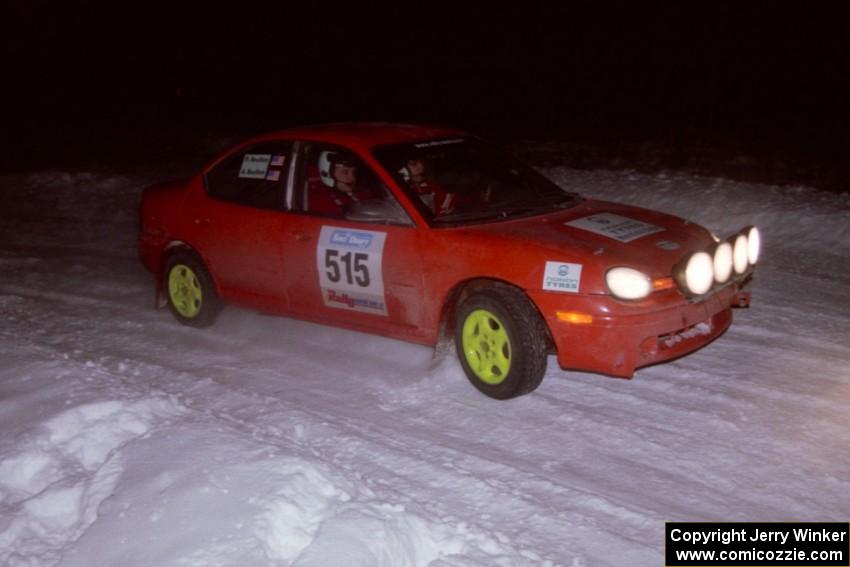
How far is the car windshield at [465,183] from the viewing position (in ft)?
18.2

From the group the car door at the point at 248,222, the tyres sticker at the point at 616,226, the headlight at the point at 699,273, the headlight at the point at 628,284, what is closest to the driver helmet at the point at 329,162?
the car door at the point at 248,222

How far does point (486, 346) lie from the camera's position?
5.18 metres

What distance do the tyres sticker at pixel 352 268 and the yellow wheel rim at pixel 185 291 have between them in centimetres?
144

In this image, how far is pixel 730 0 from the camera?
2164cm

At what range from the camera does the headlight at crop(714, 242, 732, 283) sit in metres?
5.13

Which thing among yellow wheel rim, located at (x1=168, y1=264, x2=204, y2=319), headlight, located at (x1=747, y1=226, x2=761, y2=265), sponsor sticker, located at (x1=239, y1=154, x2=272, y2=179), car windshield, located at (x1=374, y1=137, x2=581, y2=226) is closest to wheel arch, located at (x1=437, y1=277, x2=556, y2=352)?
car windshield, located at (x1=374, y1=137, x2=581, y2=226)

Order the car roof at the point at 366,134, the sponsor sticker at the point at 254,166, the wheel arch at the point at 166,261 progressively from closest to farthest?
the car roof at the point at 366,134
the sponsor sticker at the point at 254,166
the wheel arch at the point at 166,261

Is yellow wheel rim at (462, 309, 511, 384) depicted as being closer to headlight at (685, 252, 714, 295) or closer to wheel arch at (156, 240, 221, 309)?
headlight at (685, 252, 714, 295)

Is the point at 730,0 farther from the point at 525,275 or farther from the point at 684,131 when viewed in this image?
the point at 525,275

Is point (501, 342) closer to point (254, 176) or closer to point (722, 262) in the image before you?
point (722, 262)

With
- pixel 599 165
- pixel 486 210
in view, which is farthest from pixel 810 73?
pixel 486 210

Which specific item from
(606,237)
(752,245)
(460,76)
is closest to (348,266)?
(606,237)

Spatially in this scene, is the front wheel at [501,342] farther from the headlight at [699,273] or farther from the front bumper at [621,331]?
the headlight at [699,273]

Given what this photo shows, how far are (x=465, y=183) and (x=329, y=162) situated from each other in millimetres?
945
